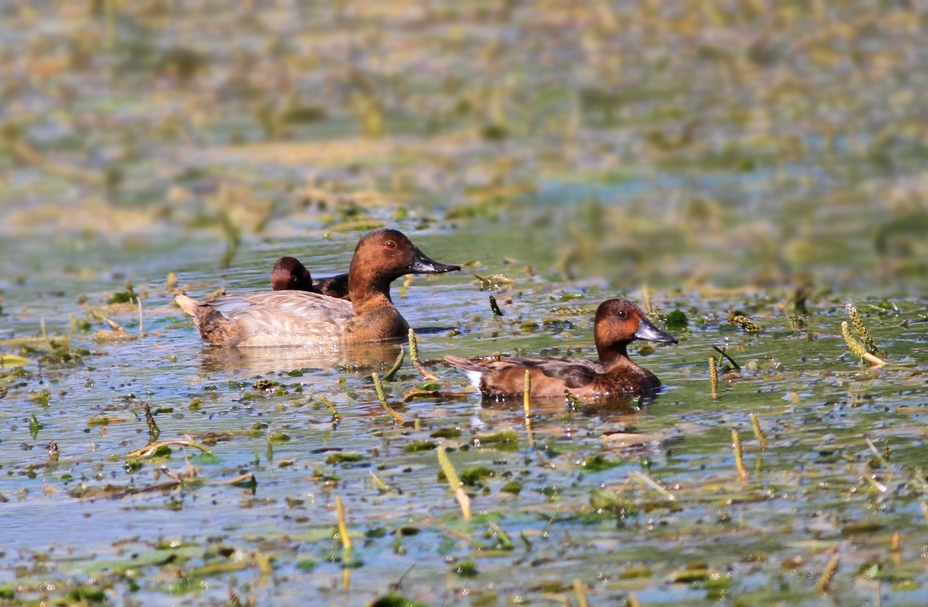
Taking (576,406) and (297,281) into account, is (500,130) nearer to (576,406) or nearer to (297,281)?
(297,281)

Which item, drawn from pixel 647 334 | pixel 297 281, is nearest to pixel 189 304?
pixel 297 281

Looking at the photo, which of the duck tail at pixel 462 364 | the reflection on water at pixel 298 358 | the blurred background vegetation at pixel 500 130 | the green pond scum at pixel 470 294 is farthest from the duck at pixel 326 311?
the duck tail at pixel 462 364

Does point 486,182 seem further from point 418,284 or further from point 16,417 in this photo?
point 16,417

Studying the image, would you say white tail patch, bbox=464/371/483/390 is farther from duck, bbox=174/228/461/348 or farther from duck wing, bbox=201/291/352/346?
duck wing, bbox=201/291/352/346

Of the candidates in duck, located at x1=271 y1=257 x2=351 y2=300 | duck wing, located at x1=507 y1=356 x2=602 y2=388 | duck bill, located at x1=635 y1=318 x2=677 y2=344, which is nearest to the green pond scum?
duck wing, located at x1=507 y1=356 x2=602 y2=388

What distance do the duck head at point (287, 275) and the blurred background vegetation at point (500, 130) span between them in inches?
84.9

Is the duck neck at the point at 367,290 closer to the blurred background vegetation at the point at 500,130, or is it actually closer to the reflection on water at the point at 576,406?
the blurred background vegetation at the point at 500,130

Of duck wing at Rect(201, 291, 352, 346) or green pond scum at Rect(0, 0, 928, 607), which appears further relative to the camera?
duck wing at Rect(201, 291, 352, 346)

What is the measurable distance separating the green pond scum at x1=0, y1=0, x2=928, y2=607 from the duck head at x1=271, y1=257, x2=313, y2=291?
1.00 meters

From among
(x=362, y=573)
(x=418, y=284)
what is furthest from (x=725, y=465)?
(x=418, y=284)

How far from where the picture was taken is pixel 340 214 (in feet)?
58.9

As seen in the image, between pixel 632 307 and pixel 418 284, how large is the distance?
512cm

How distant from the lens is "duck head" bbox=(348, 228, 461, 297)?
1362cm

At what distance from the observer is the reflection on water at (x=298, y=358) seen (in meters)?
12.2
